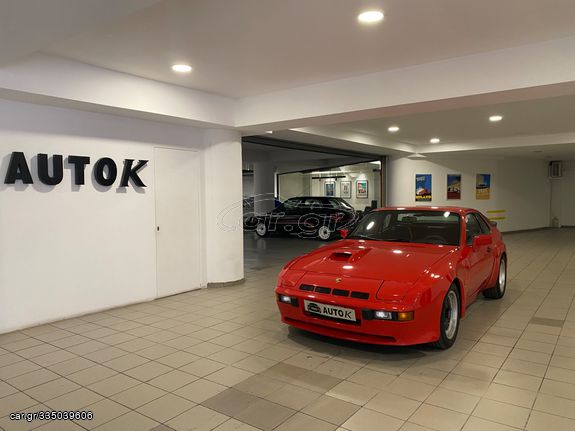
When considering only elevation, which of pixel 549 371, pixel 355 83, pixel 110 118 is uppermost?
pixel 355 83

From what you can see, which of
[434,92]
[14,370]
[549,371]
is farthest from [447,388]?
[14,370]

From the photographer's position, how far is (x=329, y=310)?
3570 millimetres

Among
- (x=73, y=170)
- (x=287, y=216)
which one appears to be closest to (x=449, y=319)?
(x=73, y=170)

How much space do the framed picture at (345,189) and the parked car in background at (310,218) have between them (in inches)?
297

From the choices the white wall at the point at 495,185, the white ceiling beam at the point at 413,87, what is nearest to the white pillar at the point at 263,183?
the white wall at the point at 495,185

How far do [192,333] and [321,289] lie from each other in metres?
1.60

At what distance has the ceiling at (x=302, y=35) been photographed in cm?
313

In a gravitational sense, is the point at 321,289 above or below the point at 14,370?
above

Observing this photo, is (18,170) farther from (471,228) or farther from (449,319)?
(471,228)

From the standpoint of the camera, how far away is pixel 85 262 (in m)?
5.03

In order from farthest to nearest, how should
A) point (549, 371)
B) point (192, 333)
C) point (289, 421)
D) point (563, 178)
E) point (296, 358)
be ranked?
1. point (563, 178)
2. point (192, 333)
3. point (296, 358)
4. point (549, 371)
5. point (289, 421)

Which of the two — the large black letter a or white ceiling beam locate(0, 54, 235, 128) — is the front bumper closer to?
white ceiling beam locate(0, 54, 235, 128)

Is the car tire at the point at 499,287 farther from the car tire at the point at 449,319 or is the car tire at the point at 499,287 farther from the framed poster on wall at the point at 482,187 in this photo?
the framed poster on wall at the point at 482,187

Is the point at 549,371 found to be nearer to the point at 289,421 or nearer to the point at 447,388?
the point at 447,388
